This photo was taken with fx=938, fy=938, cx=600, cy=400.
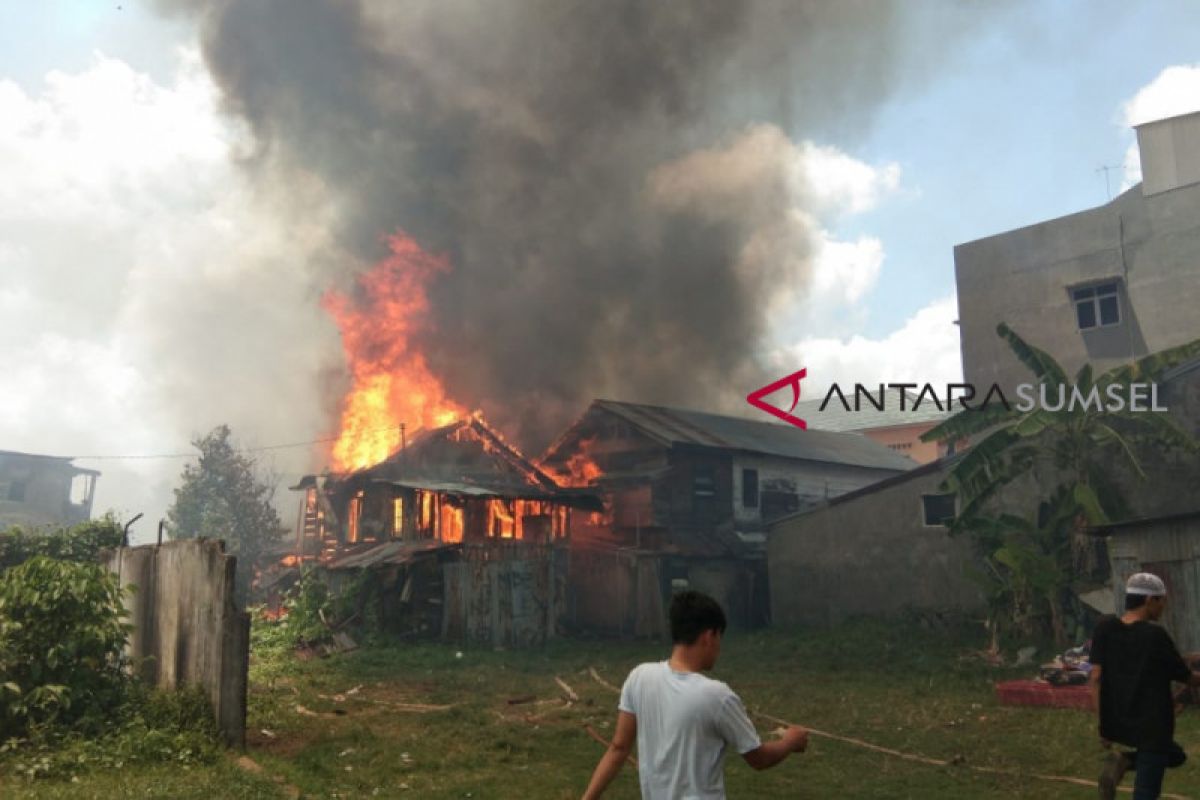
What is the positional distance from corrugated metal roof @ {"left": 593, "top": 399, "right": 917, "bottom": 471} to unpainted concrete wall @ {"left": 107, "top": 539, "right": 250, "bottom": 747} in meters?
22.1

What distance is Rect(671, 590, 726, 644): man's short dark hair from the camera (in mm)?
4203

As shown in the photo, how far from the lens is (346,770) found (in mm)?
10164

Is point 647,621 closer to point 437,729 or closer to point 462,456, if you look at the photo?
point 462,456

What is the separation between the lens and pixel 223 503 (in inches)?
1706

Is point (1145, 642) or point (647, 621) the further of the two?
point (647, 621)

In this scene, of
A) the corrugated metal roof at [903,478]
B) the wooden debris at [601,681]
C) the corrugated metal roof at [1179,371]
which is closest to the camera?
the wooden debris at [601,681]

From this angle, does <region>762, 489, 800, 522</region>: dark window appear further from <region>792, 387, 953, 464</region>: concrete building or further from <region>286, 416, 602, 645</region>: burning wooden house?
<region>792, 387, 953, 464</region>: concrete building

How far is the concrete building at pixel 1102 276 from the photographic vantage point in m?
27.7

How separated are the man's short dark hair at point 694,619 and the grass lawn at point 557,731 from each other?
575 centimetres

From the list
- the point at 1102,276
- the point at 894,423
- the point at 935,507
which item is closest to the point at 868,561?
the point at 935,507

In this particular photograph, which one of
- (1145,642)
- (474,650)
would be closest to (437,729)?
(1145,642)

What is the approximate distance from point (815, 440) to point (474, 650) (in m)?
22.3

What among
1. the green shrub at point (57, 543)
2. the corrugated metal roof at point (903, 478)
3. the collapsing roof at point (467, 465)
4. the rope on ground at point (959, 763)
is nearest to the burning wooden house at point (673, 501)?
the collapsing roof at point (467, 465)

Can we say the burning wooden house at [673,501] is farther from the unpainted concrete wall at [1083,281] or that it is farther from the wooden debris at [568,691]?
the wooden debris at [568,691]
